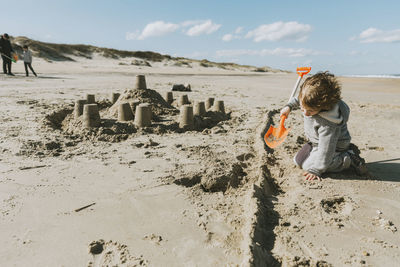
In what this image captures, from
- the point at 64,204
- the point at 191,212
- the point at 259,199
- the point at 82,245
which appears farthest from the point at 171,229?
the point at 64,204

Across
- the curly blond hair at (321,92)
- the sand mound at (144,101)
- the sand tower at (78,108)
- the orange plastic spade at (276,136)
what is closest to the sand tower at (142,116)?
the sand mound at (144,101)

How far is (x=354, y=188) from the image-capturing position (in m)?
2.28

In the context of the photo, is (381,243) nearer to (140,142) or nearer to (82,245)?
(82,245)

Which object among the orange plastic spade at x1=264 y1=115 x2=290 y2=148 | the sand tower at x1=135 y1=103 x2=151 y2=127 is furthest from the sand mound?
the orange plastic spade at x1=264 y1=115 x2=290 y2=148

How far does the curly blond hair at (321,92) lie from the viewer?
2.13m

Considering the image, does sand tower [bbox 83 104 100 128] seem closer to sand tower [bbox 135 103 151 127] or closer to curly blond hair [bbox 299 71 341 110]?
sand tower [bbox 135 103 151 127]

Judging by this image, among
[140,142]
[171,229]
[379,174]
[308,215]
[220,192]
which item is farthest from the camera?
[140,142]

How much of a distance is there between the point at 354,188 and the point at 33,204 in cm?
252

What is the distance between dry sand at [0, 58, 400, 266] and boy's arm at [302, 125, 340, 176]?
14cm

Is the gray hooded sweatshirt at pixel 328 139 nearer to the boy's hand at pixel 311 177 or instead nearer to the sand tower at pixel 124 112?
the boy's hand at pixel 311 177

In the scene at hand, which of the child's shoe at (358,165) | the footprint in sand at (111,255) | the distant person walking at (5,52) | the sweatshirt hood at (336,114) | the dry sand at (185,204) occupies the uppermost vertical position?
the distant person walking at (5,52)

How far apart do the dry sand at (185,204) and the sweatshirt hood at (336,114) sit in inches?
21.1

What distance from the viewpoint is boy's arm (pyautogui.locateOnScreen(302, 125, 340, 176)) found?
7.57 feet

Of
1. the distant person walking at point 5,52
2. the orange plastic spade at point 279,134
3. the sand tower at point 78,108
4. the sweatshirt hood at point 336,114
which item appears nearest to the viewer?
the sweatshirt hood at point 336,114
